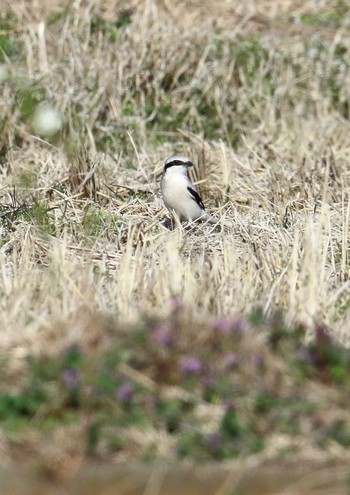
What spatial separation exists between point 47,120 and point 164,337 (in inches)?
244

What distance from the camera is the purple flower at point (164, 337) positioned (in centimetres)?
521

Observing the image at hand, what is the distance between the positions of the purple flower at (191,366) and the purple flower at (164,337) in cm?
13

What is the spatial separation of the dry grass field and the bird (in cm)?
18

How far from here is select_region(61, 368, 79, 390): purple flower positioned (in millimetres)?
4910

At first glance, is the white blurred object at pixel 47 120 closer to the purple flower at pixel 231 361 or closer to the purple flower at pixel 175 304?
the purple flower at pixel 175 304

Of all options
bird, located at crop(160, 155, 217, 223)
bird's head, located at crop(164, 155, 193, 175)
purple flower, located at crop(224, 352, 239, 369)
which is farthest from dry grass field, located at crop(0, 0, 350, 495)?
bird's head, located at crop(164, 155, 193, 175)

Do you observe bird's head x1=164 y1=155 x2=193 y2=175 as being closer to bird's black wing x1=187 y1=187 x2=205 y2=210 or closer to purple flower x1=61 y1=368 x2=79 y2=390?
bird's black wing x1=187 y1=187 x2=205 y2=210

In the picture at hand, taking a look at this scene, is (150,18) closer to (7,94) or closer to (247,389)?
(7,94)

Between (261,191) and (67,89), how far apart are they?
304 cm

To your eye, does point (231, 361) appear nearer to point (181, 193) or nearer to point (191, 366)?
point (191, 366)

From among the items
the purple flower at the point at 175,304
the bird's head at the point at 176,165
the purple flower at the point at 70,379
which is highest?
the bird's head at the point at 176,165

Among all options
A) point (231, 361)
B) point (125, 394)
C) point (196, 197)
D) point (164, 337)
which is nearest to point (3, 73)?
point (196, 197)

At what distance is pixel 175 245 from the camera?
22.9 ft

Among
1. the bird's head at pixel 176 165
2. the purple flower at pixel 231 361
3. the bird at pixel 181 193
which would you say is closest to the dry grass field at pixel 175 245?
the purple flower at pixel 231 361
